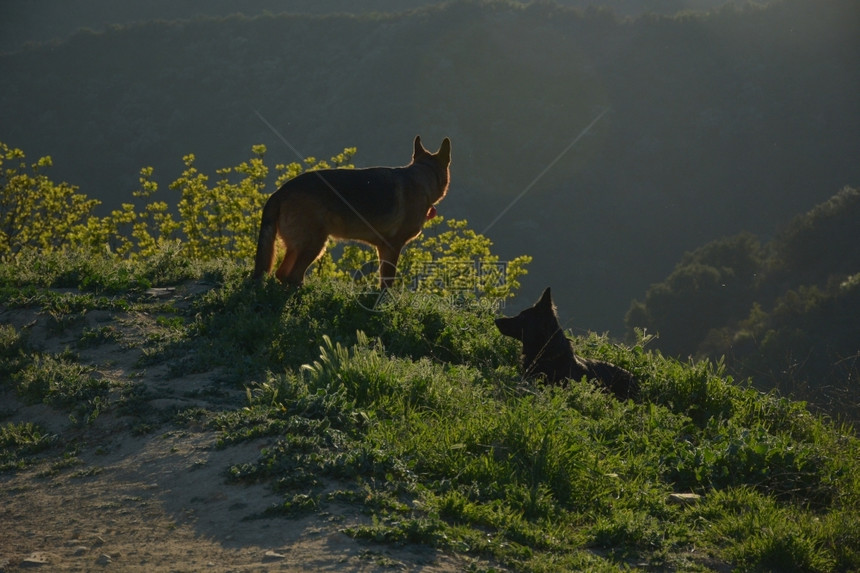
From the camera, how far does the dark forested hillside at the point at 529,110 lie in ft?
206

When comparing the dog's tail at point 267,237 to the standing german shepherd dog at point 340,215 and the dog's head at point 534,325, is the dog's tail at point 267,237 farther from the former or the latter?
the dog's head at point 534,325

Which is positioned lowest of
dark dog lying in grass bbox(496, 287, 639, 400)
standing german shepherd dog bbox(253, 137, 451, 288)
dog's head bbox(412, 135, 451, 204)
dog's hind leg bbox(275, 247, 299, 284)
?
dark dog lying in grass bbox(496, 287, 639, 400)

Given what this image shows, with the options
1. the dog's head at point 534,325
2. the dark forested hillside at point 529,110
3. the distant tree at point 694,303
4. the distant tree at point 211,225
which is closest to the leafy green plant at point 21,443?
the dog's head at point 534,325

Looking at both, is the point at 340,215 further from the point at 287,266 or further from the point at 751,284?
the point at 751,284

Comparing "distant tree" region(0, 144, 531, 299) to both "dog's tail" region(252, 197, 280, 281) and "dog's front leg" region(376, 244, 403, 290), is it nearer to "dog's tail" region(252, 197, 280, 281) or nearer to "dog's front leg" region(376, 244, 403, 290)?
"dog's front leg" region(376, 244, 403, 290)

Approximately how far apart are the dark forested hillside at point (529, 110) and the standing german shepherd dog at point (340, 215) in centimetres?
4630

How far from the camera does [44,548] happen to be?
3812 millimetres

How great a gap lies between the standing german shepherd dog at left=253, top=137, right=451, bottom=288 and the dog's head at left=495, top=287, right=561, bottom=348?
1836 mm

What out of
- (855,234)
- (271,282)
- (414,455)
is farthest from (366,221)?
(855,234)

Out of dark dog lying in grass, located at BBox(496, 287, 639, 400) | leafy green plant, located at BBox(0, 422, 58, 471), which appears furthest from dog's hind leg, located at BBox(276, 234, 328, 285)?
leafy green plant, located at BBox(0, 422, 58, 471)

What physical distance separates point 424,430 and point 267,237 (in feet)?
11.4

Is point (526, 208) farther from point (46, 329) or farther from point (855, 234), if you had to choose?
point (46, 329)

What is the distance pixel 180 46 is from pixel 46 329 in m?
83.2

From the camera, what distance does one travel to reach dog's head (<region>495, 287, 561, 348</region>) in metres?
6.93
